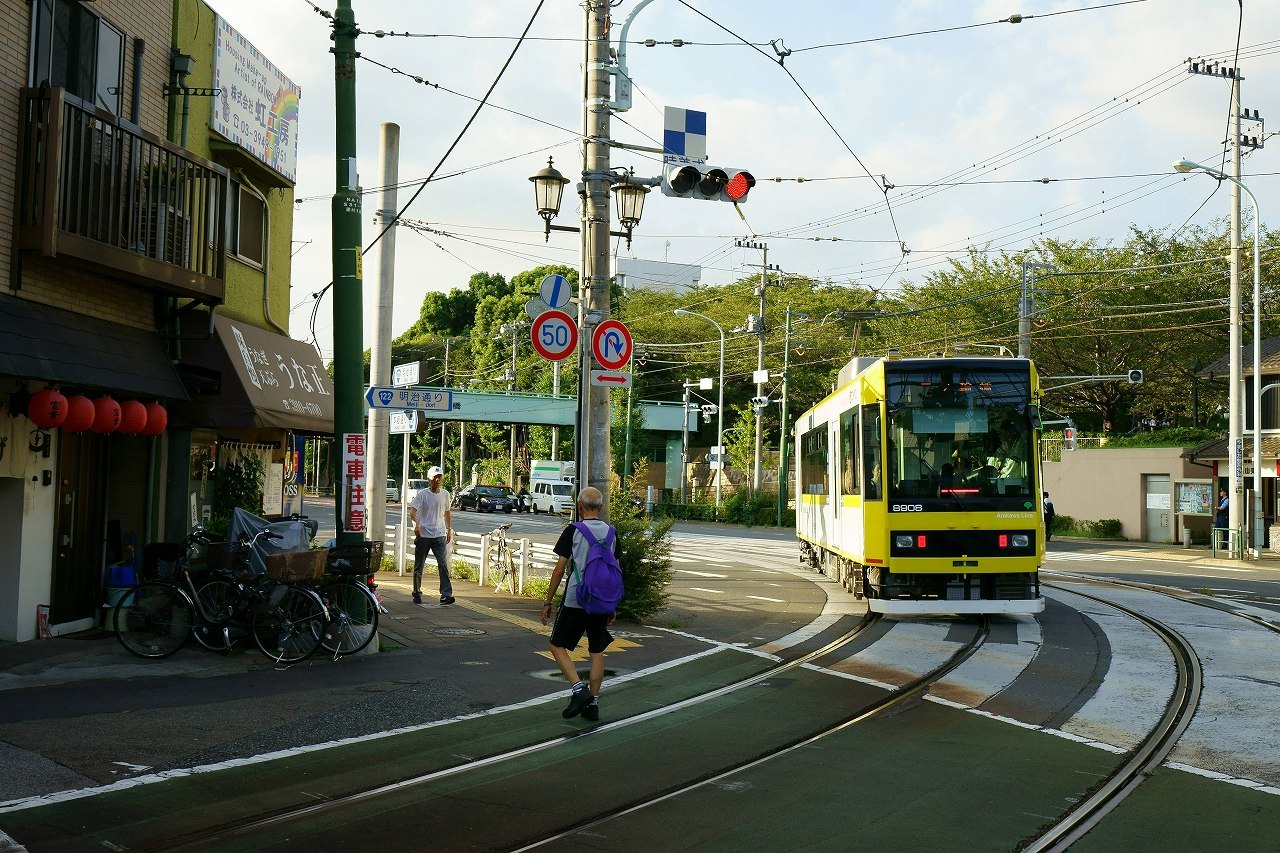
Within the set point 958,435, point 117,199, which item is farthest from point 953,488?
point 117,199

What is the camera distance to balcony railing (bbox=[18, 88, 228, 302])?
1036 centimetres

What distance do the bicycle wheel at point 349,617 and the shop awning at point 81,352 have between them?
267cm

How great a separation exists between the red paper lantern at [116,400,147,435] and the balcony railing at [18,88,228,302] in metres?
1.26

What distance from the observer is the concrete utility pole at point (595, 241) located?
13.6 metres

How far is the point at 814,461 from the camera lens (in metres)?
21.4

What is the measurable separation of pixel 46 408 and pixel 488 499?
5229cm

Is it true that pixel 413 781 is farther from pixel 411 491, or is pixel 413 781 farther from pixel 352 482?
pixel 411 491

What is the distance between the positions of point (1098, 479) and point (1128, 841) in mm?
39346

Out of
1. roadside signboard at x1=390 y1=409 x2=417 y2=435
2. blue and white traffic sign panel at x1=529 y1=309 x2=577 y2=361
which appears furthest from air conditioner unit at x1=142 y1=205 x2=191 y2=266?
roadside signboard at x1=390 y1=409 x2=417 y2=435

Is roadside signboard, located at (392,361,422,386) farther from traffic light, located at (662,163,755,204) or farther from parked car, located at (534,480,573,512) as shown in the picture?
parked car, located at (534,480,573,512)

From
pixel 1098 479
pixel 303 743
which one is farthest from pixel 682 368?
pixel 303 743

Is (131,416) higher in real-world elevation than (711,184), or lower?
lower

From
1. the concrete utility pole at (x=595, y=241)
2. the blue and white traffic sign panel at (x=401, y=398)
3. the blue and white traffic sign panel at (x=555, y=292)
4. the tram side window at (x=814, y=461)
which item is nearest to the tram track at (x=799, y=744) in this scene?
the concrete utility pole at (x=595, y=241)

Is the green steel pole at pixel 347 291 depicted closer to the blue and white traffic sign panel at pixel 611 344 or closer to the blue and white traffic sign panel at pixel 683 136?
the blue and white traffic sign panel at pixel 611 344
